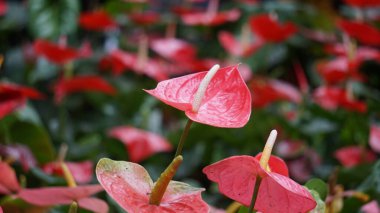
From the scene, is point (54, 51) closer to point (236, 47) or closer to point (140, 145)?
point (140, 145)

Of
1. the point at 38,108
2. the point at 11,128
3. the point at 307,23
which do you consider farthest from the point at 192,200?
the point at 307,23

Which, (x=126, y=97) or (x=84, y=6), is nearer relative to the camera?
(x=126, y=97)

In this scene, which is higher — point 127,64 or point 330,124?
point 127,64

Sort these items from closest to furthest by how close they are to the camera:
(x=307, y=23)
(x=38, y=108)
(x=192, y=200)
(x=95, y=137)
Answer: (x=192, y=200) → (x=95, y=137) → (x=38, y=108) → (x=307, y=23)

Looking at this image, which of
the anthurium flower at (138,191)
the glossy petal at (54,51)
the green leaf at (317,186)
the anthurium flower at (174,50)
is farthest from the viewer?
the anthurium flower at (174,50)

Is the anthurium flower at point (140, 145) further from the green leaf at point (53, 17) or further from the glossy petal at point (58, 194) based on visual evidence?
the glossy petal at point (58, 194)

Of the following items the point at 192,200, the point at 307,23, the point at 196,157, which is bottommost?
the point at 196,157

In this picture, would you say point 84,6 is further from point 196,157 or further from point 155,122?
point 196,157

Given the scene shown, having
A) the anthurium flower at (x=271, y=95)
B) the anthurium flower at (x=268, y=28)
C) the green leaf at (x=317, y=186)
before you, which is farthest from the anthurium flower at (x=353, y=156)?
the green leaf at (x=317, y=186)
